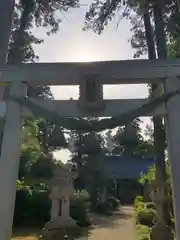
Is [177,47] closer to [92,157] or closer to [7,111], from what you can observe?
[7,111]

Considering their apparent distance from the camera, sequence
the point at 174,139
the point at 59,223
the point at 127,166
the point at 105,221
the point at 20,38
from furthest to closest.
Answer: the point at 127,166
the point at 105,221
the point at 20,38
the point at 59,223
the point at 174,139

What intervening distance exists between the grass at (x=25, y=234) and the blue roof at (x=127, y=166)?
1294 centimetres

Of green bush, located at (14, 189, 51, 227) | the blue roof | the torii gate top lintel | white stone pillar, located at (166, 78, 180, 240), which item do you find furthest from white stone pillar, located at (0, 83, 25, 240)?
the blue roof

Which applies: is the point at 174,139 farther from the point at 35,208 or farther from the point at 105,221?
the point at 105,221

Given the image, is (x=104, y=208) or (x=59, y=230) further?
(x=104, y=208)

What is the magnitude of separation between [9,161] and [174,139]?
154 centimetres

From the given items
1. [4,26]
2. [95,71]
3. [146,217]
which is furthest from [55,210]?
[95,71]

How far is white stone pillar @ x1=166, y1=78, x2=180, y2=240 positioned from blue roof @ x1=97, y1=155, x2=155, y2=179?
64.9 ft

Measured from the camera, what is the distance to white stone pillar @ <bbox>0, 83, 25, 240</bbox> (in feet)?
9.26

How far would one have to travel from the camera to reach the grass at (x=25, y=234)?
8711 millimetres

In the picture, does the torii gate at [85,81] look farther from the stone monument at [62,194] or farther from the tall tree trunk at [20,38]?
the tall tree trunk at [20,38]

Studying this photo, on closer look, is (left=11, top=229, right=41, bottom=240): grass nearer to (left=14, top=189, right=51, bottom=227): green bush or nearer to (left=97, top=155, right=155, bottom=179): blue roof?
(left=14, top=189, right=51, bottom=227): green bush

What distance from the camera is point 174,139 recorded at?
9.61ft

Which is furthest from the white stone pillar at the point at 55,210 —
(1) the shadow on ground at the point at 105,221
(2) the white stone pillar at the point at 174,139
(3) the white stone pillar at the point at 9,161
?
(2) the white stone pillar at the point at 174,139
